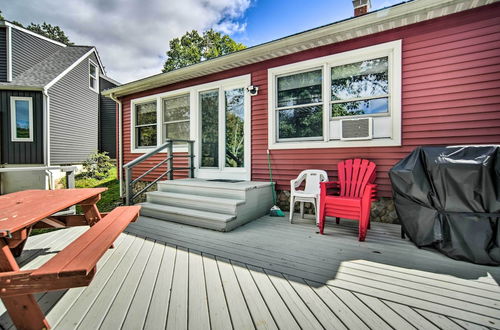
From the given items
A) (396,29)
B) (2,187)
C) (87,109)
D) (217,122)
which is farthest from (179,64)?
(396,29)

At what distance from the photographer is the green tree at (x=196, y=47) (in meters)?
18.4

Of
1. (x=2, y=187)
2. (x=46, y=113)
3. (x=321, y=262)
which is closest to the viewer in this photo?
(x=321, y=262)

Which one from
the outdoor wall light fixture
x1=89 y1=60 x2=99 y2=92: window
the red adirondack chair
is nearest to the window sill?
the red adirondack chair

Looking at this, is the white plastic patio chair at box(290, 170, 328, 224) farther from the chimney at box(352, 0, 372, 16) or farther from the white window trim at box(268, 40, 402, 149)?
the chimney at box(352, 0, 372, 16)

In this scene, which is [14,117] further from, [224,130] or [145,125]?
[224,130]

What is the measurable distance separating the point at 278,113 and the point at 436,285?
337cm

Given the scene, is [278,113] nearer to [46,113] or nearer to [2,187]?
[46,113]

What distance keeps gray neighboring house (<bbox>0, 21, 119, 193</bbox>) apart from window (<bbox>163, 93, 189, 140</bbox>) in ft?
14.2

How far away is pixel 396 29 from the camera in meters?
3.36

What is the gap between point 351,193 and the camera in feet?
11.0

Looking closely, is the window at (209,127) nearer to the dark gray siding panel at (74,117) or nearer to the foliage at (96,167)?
the foliage at (96,167)

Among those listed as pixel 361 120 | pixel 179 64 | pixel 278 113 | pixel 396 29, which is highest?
pixel 179 64

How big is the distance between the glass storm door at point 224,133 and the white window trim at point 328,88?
Answer: 1.86 ft

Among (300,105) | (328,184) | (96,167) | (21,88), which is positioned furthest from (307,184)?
(21,88)
